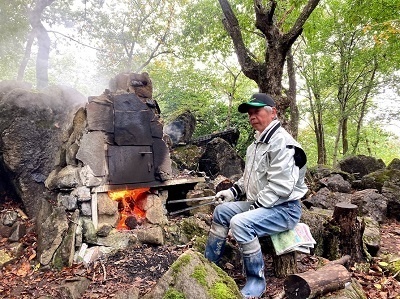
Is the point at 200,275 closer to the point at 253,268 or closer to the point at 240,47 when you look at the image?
the point at 253,268

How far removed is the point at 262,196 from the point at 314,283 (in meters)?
1.06

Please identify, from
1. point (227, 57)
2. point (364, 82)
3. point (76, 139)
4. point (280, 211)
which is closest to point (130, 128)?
point (76, 139)

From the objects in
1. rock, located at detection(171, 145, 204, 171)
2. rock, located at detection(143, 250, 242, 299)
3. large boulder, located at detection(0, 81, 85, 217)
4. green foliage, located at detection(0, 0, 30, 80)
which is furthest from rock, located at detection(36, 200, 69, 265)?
green foliage, located at detection(0, 0, 30, 80)

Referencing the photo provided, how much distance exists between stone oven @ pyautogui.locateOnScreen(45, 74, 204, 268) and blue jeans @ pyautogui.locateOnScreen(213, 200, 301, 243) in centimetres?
279

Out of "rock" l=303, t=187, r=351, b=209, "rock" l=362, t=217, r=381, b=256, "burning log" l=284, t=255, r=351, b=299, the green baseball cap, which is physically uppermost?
the green baseball cap

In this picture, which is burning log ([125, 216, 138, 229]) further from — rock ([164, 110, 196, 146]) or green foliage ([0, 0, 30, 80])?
green foliage ([0, 0, 30, 80])

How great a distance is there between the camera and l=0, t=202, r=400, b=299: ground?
4020 millimetres

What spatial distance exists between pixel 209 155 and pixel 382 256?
7.53 metres

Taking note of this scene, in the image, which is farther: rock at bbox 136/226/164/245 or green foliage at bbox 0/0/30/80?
green foliage at bbox 0/0/30/80

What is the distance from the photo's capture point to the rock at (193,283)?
286cm

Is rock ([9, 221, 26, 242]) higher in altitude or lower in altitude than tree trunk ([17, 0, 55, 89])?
lower

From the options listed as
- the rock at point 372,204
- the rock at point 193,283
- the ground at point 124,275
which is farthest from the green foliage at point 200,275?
the rock at point 372,204

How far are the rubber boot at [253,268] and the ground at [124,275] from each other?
0.68 ft

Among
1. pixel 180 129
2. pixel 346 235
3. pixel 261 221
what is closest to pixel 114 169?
pixel 261 221
